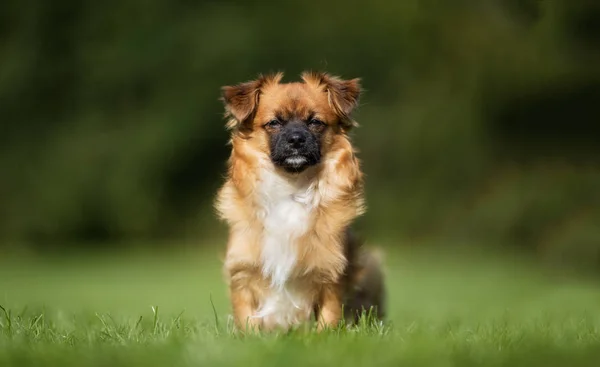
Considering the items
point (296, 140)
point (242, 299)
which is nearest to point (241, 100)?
point (296, 140)

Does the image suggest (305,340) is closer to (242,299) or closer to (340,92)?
(242,299)

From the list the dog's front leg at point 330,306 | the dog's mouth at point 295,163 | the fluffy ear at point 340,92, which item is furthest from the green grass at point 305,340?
the fluffy ear at point 340,92

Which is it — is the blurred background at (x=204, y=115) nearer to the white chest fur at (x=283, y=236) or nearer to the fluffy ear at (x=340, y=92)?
the fluffy ear at (x=340, y=92)

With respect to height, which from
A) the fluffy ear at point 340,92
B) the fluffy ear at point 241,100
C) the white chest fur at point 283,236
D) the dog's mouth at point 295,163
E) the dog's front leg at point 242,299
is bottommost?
the dog's front leg at point 242,299

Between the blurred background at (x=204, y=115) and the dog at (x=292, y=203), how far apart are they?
9132mm

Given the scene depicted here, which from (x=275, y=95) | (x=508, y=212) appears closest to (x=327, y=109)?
(x=275, y=95)

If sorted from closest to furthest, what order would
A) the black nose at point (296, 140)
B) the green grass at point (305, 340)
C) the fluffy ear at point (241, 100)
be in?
the green grass at point (305, 340) < the black nose at point (296, 140) < the fluffy ear at point (241, 100)

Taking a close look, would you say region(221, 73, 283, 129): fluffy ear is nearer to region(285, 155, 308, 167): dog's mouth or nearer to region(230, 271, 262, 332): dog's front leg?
region(285, 155, 308, 167): dog's mouth

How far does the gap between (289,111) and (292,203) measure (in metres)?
0.57

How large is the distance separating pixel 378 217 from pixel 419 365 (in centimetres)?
1246

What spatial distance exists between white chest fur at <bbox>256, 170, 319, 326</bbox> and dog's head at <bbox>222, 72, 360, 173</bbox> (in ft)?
0.38

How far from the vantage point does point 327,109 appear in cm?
548

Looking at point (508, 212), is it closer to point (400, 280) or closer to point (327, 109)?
point (400, 280)

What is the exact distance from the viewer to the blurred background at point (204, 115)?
1494 centimetres
